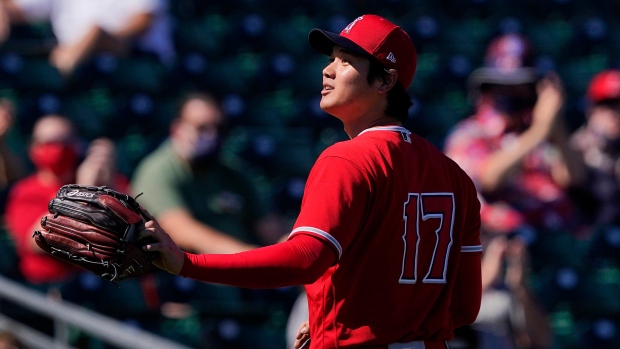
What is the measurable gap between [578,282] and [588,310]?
176 mm

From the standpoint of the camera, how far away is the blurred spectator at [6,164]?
17.8 ft

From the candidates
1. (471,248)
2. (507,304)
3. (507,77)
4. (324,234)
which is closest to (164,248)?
(324,234)

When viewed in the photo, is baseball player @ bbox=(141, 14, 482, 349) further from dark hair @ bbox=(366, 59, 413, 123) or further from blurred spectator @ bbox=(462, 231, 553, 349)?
blurred spectator @ bbox=(462, 231, 553, 349)

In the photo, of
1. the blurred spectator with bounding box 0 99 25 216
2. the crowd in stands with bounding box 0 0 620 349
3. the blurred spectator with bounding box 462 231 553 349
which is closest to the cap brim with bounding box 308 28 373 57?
the crowd in stands with bounding box 0 0 620 349

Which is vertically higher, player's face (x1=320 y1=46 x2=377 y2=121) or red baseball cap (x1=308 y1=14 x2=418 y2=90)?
red baseball cap (x1=308 y1=14 x2=418 y2=90)

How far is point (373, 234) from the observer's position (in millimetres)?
2539

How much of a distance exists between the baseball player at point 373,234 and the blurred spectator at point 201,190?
7.44 ft

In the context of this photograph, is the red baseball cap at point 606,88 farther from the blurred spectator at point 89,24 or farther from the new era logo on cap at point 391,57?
the new era logo on cap at point 391,57

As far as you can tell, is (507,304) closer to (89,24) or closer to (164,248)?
(164,248)

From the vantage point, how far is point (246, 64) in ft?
24.5

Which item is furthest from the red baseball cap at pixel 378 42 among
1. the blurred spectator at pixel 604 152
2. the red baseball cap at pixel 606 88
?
the red baseball cap at pixel 606 88

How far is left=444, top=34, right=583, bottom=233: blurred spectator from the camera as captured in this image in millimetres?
5816

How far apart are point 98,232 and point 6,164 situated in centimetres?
329

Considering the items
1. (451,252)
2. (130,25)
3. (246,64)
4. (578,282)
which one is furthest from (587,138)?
(451,252)
